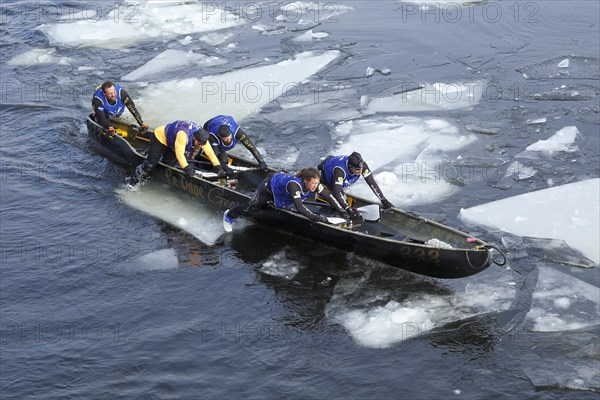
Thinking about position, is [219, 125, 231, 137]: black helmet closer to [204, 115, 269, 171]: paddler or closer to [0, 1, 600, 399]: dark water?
[204, 115, 269, 171]: paddler

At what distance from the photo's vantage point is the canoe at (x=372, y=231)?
38.6 feet

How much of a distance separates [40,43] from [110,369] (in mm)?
15339

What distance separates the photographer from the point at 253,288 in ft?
42.1

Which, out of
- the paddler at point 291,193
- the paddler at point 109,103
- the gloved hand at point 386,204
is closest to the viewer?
the paddler at point 291,193

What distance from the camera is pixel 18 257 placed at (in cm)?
1419

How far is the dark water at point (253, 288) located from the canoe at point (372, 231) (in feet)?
1.04

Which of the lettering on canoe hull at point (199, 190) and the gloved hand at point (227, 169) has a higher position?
the gloved hand at point (227, 169)

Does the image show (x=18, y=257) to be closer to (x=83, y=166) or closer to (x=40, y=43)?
(x=83, y=166)

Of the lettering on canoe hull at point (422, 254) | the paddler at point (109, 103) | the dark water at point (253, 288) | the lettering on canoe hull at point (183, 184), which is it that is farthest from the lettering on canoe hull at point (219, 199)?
the lettering on canoe hull at point (422, 254)

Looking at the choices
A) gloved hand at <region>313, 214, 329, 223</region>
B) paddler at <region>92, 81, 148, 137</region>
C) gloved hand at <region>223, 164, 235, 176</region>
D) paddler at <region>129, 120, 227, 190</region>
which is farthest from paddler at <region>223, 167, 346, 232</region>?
paddler at <region>92, 81, 148, 137</region>

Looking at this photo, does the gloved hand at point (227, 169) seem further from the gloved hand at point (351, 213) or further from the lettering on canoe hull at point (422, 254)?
the lettering on canoe hull at point (422, 254)

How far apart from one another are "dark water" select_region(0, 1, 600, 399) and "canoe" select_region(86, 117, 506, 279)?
12.5 inches

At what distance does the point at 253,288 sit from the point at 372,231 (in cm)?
207

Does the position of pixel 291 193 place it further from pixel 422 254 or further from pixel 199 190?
pixel 199 190
